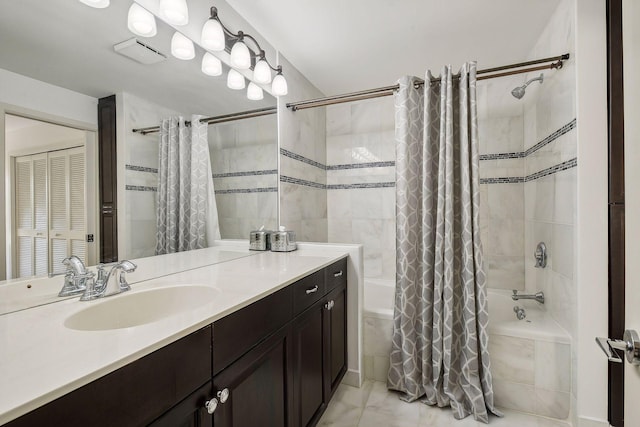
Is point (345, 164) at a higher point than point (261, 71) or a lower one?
lower

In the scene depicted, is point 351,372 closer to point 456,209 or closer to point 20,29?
point 456,209

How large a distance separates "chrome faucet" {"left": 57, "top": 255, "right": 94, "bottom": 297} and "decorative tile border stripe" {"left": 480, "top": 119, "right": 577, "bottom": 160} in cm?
224

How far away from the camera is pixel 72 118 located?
39.2 inches

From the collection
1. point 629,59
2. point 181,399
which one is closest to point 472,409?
point 181,399

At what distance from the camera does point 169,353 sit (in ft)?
2.22

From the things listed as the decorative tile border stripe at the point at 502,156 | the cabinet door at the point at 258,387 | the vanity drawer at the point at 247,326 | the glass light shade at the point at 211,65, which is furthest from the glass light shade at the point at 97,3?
the decorative tile border stripe at the point at 502,156

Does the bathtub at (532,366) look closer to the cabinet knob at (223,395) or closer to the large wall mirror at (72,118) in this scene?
the cabinet knob at (223,395)

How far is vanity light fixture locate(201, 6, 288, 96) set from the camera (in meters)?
1.52

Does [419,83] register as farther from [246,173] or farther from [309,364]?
[309,364]

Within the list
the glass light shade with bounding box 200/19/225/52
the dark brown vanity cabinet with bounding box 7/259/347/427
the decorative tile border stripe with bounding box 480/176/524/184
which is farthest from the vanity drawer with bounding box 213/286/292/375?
the decorative tile border stripe with bounding box 480/176/524/184

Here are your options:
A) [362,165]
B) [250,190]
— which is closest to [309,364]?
[250,190]

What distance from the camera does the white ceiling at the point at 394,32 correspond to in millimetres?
1740

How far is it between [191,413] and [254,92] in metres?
1.77

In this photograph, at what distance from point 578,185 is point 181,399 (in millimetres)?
1900
